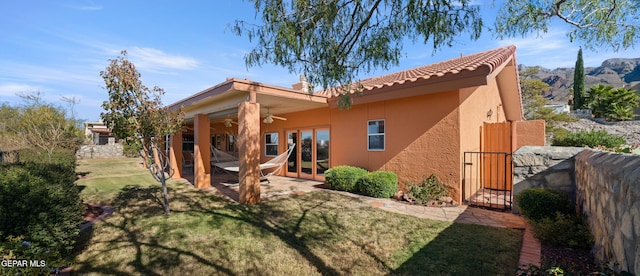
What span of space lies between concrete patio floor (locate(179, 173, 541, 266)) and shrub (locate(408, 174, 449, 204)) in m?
0.37

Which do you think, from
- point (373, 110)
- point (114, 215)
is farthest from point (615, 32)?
point (114, 215)

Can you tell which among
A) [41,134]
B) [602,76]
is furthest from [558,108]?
[602,76]

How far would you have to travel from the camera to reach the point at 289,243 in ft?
13.0

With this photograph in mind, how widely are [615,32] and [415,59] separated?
4.18 metres

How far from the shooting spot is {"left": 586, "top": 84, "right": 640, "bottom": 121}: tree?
1741 cm

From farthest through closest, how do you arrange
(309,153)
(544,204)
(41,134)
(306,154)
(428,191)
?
(41,134) < (306,154) < (309,153) < (428,191) < (544,204)

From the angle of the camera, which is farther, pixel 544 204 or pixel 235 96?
pixel 235 96

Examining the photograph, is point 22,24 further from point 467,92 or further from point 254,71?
point 467,92

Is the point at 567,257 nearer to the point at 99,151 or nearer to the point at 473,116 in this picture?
the point at 473,116

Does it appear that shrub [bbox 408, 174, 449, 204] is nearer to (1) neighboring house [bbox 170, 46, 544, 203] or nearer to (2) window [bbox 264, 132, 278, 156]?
(1) neighboring house [bbox 170, 46, 544, 203]

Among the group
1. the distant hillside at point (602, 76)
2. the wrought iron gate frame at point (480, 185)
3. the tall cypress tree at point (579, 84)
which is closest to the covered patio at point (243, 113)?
the wrought iron gate frame at point (480, 185)

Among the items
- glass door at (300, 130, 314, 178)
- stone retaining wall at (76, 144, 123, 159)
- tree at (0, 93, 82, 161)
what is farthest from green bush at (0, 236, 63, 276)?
stone retaining wall at (76, 144, 123, 159)

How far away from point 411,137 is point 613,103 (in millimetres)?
20877

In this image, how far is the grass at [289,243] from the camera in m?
3.22
